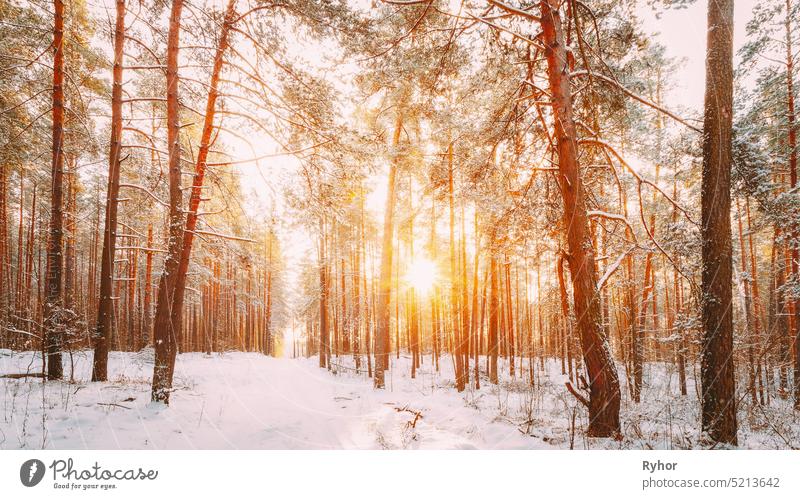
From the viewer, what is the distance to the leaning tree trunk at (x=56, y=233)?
5363 mm

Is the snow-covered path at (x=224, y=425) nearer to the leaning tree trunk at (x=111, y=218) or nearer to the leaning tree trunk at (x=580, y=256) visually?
the leaning tree trunk at (x=580, y=256)

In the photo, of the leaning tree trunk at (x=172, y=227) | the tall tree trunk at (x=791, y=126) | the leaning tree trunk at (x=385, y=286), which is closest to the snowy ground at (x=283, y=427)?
the leaning tree trunk at (x=172, y=227)

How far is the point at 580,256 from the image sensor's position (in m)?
3.32

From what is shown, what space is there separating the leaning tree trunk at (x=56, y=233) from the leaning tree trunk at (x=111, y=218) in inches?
21.9

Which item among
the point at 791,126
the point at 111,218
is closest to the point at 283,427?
the point at 111,218

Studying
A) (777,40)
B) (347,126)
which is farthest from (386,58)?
(777,40)

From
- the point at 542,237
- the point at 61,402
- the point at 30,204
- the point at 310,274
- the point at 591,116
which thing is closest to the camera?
the point at 61,402

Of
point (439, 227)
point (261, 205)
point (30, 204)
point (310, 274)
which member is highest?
point (30, 204)

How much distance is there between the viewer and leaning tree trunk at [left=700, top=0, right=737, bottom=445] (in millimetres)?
3082

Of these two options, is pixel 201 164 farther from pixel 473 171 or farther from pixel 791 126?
pixel 791 126

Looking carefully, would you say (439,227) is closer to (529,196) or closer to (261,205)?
(529,196)
